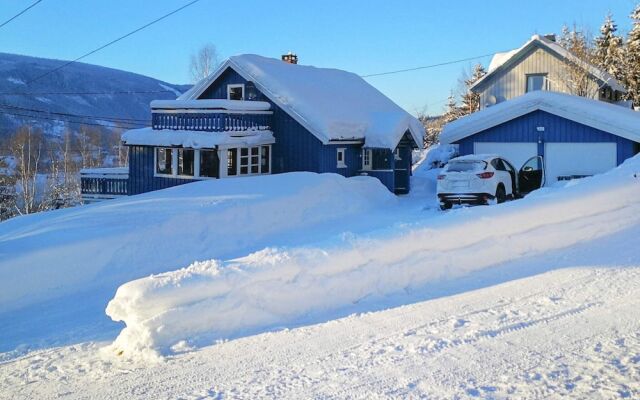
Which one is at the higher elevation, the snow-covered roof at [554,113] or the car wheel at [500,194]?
the snow-covered roof at [554,113]

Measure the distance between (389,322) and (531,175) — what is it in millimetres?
15901

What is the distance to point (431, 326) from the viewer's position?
7164 mm

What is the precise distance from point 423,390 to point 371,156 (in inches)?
882

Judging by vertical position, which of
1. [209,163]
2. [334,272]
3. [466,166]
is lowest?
[334,272]

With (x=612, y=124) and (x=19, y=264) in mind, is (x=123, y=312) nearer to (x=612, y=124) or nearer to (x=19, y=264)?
(x=19, y=264)

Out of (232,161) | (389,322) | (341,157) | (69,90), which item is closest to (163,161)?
(232,161)

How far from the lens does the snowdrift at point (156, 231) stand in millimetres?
10953

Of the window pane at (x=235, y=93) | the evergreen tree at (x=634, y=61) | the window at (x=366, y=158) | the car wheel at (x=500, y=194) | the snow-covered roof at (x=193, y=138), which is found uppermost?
the evergreen tree at (x=634, y=61)

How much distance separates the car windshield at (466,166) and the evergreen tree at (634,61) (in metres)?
37.3

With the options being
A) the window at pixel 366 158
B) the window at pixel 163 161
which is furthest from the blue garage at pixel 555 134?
the window at pixel 163 161

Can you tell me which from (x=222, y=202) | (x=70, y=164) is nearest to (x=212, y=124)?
(x=222, y=202)

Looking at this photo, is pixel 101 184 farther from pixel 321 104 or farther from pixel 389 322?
pixel 389 322

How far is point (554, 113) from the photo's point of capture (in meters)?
22.3

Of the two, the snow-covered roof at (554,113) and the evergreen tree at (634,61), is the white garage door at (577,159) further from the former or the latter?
the evergreen tree at (634,61)
